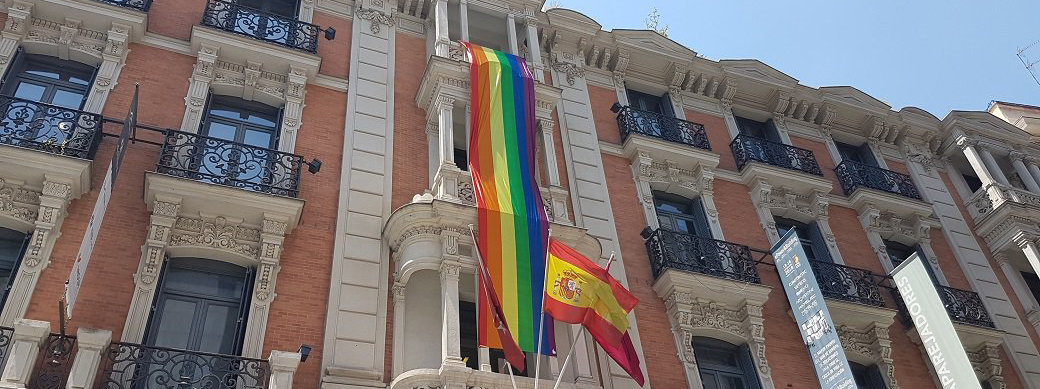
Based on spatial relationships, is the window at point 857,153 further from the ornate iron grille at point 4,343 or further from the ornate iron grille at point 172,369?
the ornate iron grille at point 4,343

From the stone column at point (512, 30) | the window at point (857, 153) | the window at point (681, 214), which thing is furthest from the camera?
the window at point (857, 153)

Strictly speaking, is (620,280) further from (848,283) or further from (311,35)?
(311,35)

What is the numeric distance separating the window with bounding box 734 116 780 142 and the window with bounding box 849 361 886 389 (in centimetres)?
623

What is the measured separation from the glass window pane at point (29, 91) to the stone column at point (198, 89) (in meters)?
2.16

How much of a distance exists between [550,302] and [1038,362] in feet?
36.9

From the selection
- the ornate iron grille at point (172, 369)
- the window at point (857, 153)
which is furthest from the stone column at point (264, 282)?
the window at point (857, 153)

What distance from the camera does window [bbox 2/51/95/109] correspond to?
13.0 m

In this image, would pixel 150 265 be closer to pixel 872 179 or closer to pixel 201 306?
pixel 201 306

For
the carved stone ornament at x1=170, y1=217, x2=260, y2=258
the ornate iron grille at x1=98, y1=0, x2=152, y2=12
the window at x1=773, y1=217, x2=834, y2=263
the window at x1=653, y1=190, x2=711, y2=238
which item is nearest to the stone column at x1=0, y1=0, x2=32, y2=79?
the ornate iron grille at x1=98, y1=0, x2=152, y2=12

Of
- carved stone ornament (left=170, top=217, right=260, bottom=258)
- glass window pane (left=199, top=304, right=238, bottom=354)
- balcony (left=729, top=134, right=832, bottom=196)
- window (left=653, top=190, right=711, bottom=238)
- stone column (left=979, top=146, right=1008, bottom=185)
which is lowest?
glass window pane (left=199, top=304, right=238, bottom=354)

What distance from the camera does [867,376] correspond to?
Result: 15281mm

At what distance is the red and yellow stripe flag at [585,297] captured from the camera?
37.5ft

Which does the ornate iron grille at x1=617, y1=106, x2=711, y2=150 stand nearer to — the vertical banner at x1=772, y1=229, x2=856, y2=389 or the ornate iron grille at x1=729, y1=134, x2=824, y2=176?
the ornate iron grille at x1=729, y1=134, x2=824, y2=176

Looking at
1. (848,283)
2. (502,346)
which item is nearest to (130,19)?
(502,346)
